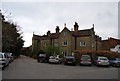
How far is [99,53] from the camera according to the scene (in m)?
29.3

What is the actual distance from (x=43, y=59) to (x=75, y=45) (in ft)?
44.2

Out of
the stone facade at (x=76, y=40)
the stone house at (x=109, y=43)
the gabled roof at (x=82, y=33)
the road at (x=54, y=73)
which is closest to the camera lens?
the road at (x=54, y=73)

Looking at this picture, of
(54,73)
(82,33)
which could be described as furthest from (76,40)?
(54,73)

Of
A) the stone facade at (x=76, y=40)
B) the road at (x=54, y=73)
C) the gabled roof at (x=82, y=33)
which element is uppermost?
the gabled roof at (x=82, y=33)

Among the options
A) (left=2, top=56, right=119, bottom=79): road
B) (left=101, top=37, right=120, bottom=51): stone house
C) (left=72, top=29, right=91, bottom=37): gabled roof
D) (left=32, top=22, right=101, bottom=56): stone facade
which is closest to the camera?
(left=2, top=56, right=119, bottom=79): road

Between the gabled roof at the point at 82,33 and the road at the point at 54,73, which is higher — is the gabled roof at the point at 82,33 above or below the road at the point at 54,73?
above

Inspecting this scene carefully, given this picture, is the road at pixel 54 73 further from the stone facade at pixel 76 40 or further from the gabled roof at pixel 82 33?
the gabled roof at pixel 82 33

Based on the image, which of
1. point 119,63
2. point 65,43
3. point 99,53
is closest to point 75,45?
point 65,43

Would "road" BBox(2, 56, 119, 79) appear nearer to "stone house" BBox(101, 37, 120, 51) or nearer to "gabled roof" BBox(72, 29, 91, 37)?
"gabled roof" BBox(72, 29, 91, 37)

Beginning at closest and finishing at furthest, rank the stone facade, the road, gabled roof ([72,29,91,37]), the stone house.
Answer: the road
the stone facade
gabled roof ([72,29,91,37])
the stone house

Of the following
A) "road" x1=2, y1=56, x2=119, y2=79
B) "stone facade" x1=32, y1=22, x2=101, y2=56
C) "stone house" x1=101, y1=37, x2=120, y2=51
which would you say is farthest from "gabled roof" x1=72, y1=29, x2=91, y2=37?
"road" x1=2, y1=56, x2=119, y2=79

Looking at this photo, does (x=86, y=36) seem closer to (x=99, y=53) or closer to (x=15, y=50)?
(x=99, y=53)

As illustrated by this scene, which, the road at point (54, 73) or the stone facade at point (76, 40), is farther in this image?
the stone facade at point (76, 40)

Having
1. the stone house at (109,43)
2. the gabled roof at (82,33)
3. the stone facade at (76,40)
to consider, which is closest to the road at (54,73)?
the stone facade at (76,40)
